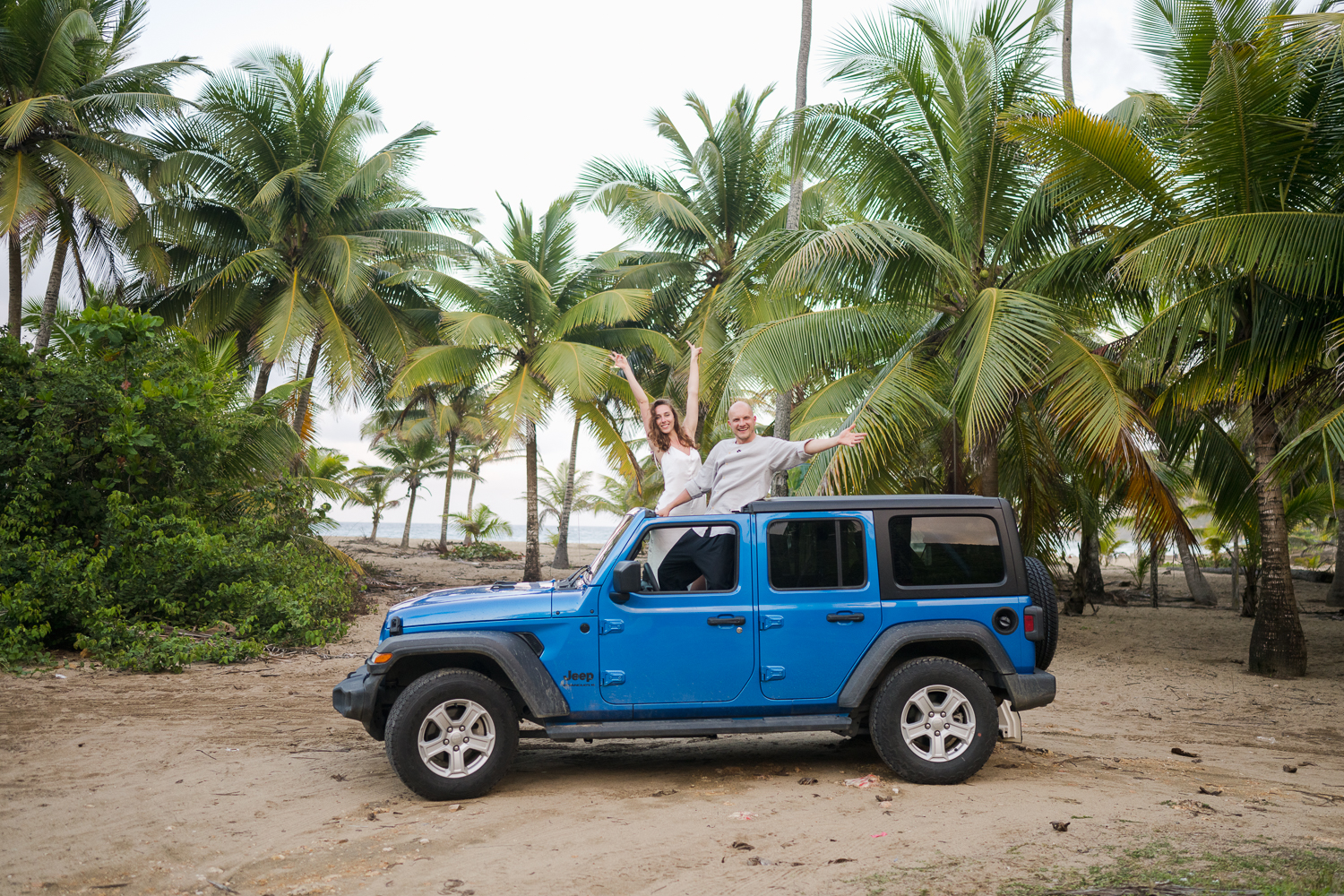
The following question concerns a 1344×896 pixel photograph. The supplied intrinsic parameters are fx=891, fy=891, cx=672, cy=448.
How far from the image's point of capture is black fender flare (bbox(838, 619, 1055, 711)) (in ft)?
17.6

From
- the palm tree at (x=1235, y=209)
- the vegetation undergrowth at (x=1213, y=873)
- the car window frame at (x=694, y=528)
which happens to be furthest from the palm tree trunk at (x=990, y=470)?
the vegetation undergrowth at (x=1213, y=873)

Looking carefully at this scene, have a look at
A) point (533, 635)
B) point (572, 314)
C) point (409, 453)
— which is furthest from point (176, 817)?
point (409, 453)

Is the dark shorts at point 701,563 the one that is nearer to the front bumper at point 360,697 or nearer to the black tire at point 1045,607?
the front bumper at point 360,697

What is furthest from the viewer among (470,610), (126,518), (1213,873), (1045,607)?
(126,518)

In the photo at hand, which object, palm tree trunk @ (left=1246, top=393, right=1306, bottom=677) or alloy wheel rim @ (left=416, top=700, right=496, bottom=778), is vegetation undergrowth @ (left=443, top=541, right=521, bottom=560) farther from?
alloy wheel rim @ (left=416, top=700, right=496, bottom=778)

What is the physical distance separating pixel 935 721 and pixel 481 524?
121ft

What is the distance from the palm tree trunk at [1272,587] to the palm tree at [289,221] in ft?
53.2

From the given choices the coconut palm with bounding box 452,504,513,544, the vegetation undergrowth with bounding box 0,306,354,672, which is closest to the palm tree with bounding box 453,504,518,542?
the coconut palm with bounding box 452,504,513,544

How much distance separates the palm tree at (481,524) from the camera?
132ft

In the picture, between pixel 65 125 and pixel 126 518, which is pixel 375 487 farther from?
pixel 126 518

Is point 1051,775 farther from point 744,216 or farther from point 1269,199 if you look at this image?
point 744,216

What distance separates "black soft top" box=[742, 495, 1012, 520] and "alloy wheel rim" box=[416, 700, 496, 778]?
2032 millimetres

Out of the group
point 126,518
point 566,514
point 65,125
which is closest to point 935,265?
point 126,518

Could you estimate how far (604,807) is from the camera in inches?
201
